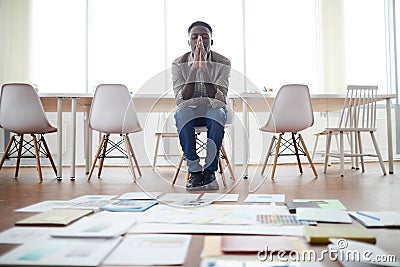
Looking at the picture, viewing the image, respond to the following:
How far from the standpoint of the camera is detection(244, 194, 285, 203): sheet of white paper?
1.72 metres

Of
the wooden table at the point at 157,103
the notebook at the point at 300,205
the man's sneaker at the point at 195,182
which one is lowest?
the notebook at the point at 300,205

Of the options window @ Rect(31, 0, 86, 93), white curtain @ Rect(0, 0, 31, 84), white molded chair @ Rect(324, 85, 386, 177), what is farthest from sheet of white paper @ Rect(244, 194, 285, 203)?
white curtain @ Rect(0, 0, 31, 84)

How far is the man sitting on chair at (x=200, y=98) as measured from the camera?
6.35 feet

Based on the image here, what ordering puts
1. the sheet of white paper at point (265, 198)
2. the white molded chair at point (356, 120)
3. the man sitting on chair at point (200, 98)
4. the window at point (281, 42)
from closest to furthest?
the sheet of white paper at point (265, 198), the man sitting on chair at point (200, 98), the white molded chair at point (356, 120), the window at point (281, 42)

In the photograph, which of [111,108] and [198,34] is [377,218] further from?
[111,108]

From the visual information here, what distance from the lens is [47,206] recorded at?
1.56m

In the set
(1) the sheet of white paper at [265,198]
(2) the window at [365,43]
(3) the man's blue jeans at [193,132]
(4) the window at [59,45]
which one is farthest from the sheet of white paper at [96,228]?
(2) the window at [365,43]

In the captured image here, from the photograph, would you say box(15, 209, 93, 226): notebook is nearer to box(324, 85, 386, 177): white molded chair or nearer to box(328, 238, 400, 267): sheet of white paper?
box(328, 238, 400, 267): sheet of white paper

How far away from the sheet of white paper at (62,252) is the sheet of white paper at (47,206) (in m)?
0.55

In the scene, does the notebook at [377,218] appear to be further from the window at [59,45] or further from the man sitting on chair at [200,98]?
the window at [59,45]

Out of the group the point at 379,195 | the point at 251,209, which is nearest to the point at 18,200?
the point at 251,209

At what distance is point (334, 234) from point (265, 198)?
76 cm

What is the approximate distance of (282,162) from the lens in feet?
15.1

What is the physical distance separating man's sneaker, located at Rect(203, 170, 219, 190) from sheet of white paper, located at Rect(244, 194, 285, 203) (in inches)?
11.8
